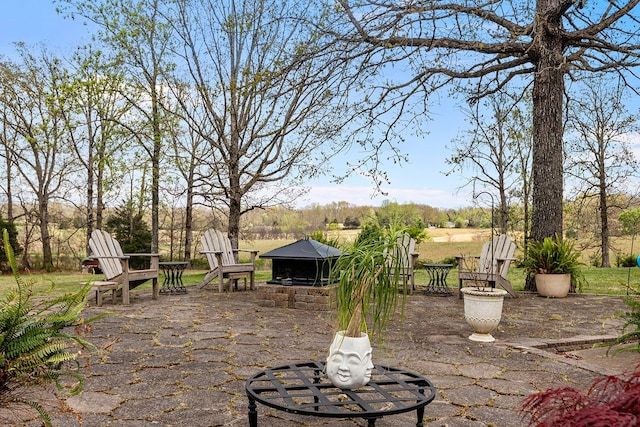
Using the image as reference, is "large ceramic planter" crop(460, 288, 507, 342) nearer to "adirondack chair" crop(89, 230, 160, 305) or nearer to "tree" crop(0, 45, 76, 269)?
"adirondack chair" crop(89, 230, 160, 305)

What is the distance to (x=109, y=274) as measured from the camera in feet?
21.4

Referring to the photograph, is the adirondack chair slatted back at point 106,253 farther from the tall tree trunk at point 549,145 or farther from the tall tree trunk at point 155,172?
the tall tree trunk at point 549,145

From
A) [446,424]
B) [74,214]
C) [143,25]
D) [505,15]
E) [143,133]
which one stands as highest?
[143,25]

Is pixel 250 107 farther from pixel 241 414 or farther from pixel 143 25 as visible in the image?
pixel 241 414

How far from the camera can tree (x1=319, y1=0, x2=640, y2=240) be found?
7.66 meters

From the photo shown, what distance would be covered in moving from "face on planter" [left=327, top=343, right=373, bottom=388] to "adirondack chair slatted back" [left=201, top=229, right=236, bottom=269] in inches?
221

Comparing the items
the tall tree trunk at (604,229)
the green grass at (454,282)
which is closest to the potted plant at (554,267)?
the green grass at (454,282)

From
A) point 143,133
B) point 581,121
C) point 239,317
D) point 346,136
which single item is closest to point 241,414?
point 239,317

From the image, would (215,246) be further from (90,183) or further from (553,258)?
(90,183)

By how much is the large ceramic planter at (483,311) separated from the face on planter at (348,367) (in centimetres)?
247

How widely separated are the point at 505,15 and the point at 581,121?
6.76 meters

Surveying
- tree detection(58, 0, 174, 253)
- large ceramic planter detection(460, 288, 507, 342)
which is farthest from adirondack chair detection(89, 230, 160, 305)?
tree detection(58, 0, 174, 253)

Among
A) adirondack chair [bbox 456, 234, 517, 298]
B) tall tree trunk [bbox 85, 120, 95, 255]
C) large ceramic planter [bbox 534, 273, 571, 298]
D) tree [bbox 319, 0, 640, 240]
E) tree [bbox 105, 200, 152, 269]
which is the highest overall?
tree [bbox 319, 0, 640, 240]

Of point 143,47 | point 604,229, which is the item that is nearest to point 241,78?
point 143,47
